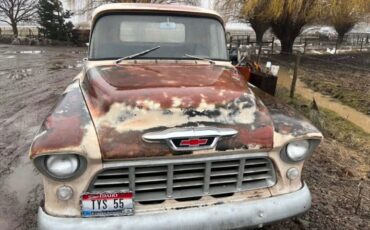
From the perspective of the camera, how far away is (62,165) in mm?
2754

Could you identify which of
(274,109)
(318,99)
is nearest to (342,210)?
(274,109)

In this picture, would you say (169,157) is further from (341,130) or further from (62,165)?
(341,130)

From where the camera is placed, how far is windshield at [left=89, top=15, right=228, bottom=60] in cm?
442

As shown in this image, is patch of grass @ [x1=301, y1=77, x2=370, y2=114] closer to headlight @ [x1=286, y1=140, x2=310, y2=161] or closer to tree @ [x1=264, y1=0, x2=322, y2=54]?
tree @ [x1=264, y1=0, x2=322, y2=54]

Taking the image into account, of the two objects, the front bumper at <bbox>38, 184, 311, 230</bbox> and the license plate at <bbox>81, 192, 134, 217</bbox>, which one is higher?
the license plate at <bbox>81, 192, 134, 217</bbox>

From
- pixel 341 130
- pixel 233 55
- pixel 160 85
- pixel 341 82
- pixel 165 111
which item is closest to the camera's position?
pixel 165 111

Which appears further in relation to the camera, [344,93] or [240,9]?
[240,9]

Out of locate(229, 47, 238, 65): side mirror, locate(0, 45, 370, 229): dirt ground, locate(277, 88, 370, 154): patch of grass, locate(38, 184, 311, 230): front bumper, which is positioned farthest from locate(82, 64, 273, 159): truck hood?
locate(277, 88, 370, 154): patch of grass

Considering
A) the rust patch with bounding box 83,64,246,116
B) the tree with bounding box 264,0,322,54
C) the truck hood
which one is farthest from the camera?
the tree with bounding box 264,0,322,54

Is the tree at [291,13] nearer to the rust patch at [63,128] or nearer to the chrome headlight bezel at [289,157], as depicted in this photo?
the chrome headlight bezel at [289,157]

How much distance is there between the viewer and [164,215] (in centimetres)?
278

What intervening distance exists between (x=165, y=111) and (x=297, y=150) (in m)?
1.09

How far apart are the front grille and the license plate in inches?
2.3

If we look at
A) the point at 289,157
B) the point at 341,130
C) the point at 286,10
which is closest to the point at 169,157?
the point at 289,157
